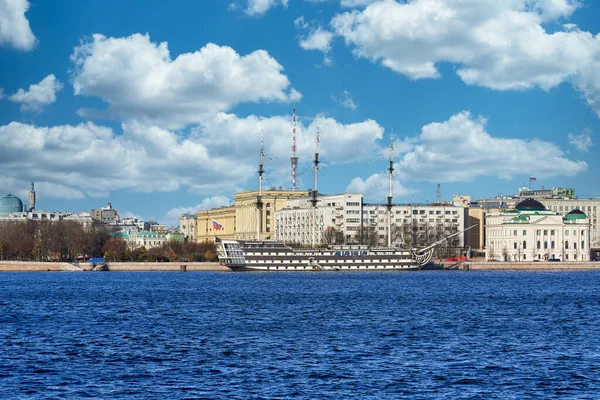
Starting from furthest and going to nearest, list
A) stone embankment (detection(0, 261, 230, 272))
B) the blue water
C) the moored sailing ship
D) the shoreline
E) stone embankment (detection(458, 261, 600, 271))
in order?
stone embankment (detection(458, 261, 600, 271))
the shoreline
stone embankment (detection(0, 261, 230, 272))
the moored sailing ship
the blue water

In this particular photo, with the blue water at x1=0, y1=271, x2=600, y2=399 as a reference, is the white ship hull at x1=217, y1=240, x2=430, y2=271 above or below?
above

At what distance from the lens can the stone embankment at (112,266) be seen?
558 ft

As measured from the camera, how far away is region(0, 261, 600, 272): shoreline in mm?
170250

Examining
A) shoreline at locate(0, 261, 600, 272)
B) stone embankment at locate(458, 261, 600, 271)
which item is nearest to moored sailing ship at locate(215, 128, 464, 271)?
shoreline at locate(0, 261, 600, 272)

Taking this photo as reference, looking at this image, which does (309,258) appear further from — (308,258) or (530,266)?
(530,266)

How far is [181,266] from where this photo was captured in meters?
177

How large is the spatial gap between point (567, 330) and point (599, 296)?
3656cm

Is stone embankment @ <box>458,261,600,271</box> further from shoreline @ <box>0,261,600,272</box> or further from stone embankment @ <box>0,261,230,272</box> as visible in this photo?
stone embankment @ <box>0,261,230,272</box>

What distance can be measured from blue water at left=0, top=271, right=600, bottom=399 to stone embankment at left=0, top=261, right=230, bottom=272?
88.9m

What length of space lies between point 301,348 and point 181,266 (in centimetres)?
13124

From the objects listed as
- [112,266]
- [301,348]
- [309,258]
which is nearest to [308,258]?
[309,258]

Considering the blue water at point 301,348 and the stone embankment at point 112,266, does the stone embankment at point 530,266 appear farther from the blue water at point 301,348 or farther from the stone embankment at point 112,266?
the blue water at point 301,348

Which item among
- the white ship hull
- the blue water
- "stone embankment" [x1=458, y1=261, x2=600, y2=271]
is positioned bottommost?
the blue water

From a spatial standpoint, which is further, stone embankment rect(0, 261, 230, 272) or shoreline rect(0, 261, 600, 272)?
shoreline rect(0, 261, 600, 272)
